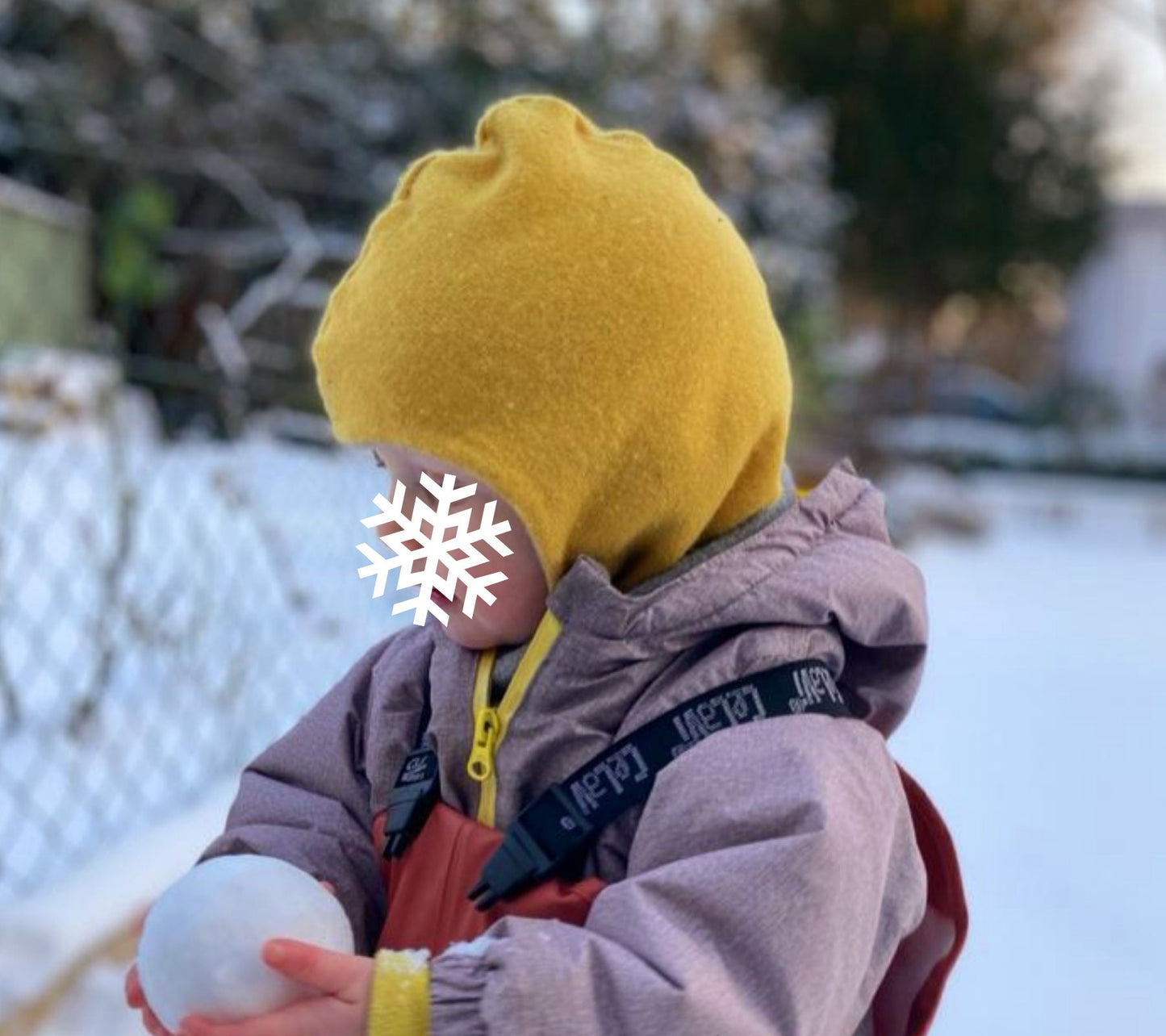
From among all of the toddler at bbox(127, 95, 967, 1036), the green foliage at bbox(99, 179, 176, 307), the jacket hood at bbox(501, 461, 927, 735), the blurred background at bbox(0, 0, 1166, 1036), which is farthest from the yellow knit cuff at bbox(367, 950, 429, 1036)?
the green foliage at bbox(99, 179, 176, 307)

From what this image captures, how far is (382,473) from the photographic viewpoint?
210 cm

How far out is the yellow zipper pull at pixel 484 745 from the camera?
111cm

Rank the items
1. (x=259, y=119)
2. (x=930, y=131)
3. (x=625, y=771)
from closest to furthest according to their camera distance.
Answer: (x=625, y=771) < (x=259, y=119) < (x=930, y=131)

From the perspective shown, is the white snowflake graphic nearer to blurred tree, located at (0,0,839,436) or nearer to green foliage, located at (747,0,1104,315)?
blurred tree, located at (0,0,839,436)

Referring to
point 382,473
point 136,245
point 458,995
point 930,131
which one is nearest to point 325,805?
point 458,995

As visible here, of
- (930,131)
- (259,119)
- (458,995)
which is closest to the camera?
(458,995)

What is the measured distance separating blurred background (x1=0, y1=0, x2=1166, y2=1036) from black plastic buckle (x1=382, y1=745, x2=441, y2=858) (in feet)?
3.21

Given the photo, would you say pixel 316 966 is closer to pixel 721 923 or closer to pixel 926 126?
pixel 721 923

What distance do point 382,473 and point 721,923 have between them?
127 cm

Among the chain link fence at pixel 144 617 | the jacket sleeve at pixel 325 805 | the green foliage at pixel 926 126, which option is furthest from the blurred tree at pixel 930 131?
the jacket sleeve at pixel 325 805

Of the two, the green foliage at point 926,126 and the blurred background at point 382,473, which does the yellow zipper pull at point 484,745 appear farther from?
the green foliage at point 926,126

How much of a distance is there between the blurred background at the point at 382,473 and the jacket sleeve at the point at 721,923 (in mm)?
1212

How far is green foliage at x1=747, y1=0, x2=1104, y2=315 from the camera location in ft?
52.6

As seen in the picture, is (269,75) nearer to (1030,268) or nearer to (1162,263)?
(1030,268)
